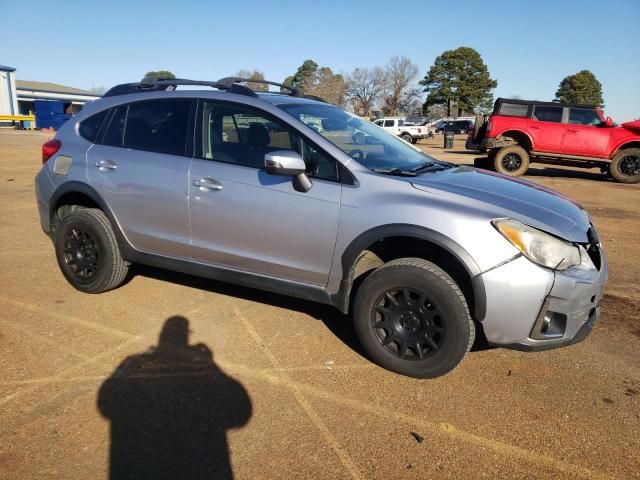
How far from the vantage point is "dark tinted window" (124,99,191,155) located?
12.5 ft

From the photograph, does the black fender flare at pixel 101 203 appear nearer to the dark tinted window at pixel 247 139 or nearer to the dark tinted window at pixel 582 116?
the dark tinted window at pixel 247 139

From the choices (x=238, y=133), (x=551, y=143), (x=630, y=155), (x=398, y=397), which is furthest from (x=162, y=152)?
(x=630, y=155)

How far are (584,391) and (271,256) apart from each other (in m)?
2.16

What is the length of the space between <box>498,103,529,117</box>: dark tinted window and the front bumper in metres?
12.2

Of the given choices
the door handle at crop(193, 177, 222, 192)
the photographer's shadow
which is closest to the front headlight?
the photographer's shadow

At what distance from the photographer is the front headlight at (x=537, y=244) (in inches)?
108

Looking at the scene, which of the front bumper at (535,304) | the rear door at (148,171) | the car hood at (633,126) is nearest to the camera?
the front bumper at (535,304)

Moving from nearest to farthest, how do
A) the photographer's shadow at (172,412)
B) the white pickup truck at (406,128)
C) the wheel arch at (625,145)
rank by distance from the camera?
1. the photographer's shadow at (172,412)
2. the wheel arch at (625,145)
3. the white pickup truck at (406,128)

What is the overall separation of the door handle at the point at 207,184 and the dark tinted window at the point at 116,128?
0.99 metres

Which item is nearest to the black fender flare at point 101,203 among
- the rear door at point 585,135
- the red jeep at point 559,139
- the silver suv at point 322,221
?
the silver suv at point 322,221

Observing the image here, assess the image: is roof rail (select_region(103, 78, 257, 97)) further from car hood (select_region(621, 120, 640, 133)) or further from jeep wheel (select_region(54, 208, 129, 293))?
car hood (select_region(621, 120, 640, 133))

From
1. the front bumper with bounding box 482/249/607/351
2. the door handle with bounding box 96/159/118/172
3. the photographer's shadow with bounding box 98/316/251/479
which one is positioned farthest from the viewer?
the door handle with bounding box 96/159/118/172

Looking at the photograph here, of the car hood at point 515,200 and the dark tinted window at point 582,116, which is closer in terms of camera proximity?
the car hood at point 515,200

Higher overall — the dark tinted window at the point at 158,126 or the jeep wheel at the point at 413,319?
the dark tinted window at the point at 158,126
